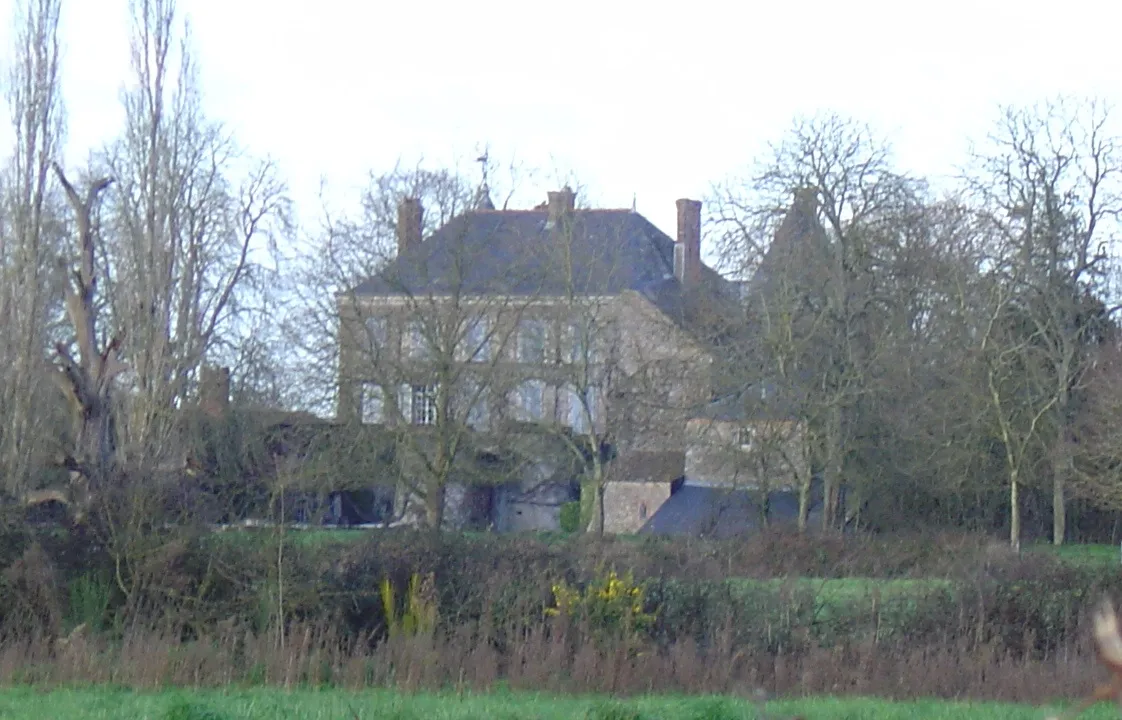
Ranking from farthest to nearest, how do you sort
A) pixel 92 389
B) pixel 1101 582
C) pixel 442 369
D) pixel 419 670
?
pixel 442 369 → pixel 92 389 → pixel 1101 582 → pixel 419 670

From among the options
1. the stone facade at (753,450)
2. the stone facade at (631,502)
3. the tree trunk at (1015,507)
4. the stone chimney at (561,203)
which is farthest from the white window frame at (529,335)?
the tree trunk at (1015,507)

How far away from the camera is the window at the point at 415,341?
3522 cm

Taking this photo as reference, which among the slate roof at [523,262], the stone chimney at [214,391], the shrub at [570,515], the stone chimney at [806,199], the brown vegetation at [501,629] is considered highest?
the stone chimney at [806,199]

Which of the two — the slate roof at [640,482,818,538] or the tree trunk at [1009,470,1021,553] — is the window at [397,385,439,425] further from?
the tree trunk at [1009,470,1021,553]

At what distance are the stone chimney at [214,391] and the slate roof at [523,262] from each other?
5889 mm

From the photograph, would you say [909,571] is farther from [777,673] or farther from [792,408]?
[792,408]

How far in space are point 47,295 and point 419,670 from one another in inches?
790

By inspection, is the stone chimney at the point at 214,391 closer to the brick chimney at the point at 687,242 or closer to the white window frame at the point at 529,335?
the white window frame at the point at 529,335

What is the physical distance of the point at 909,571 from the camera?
68.8 ft

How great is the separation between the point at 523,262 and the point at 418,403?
5.07 metres

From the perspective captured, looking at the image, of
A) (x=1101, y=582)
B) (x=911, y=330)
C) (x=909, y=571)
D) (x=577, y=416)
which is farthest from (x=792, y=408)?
(x=1101, y=582)

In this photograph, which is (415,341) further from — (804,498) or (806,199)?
(806,199)

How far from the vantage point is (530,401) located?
37562 millimetres

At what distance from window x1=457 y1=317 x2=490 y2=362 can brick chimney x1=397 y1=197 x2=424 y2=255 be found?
9.06 feet
